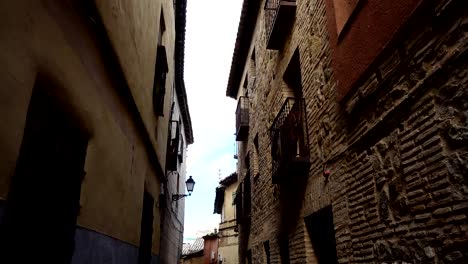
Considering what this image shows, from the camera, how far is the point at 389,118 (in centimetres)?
334

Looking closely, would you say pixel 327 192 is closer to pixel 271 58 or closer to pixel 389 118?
pixel 389 118

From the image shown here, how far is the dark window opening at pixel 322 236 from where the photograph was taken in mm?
5535

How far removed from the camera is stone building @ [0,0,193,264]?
2104mm

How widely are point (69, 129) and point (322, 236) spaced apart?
417 centimetres

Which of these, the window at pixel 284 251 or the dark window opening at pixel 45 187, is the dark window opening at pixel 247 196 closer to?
the window at pixel 284 251

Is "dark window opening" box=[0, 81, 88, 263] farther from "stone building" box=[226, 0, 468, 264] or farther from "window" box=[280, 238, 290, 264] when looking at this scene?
"window" box=[280, 238, 290, 264]

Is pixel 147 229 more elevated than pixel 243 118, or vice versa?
pixel 243 118

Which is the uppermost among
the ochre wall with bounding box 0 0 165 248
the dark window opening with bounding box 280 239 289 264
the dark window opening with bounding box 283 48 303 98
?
the dark window opening with bounding box 283 48 303 98

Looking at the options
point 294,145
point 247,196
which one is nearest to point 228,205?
point 247,196

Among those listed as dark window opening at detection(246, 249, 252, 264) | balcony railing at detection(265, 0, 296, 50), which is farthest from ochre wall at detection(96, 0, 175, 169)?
dark window opening at detection(246, 249, 252, 264)

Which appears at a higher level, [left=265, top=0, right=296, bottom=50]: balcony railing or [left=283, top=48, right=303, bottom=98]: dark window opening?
[left=265, top=0, right=296, bottom=50]: balcony railing

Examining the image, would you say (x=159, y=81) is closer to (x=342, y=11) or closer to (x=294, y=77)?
(x=294, y=77)

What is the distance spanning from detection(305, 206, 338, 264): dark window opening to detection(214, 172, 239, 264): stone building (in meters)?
15.9

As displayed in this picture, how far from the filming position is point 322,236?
5.79 m
